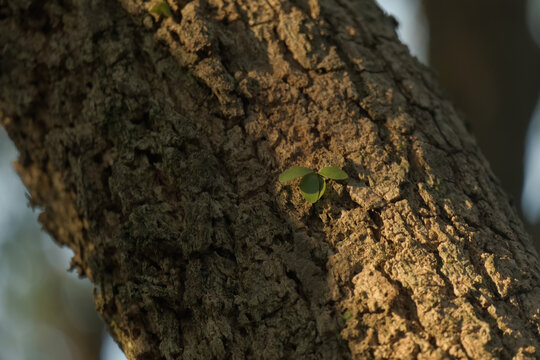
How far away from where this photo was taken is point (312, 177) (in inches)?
60.0

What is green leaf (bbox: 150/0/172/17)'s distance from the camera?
1.77 meters

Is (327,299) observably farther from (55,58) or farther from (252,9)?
(55,58)

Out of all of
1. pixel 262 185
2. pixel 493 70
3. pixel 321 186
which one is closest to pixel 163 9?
pixel 262 185

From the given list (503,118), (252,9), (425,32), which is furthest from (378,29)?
(425,32)

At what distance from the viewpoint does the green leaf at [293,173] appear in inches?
59.9

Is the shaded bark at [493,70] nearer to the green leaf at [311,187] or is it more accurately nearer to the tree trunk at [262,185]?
the tree trunk at [262,185]

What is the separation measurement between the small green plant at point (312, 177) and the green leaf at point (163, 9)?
0.67m

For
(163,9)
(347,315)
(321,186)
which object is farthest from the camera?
(163,9)

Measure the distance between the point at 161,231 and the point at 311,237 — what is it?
0.40 meters

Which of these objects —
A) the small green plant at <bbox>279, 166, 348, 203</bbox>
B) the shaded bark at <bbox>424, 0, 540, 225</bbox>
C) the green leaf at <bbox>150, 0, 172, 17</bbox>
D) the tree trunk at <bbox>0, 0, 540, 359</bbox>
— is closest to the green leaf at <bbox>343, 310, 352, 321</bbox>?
the tree trunk at <bbox>0, 0, 540, 359</bbox>

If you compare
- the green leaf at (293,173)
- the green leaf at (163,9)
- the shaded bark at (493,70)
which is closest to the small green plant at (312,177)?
the green leaf at (293,173)

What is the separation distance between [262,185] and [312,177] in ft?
0.46

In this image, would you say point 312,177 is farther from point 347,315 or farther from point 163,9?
point 163,9

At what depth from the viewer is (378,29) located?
78.2 inches
